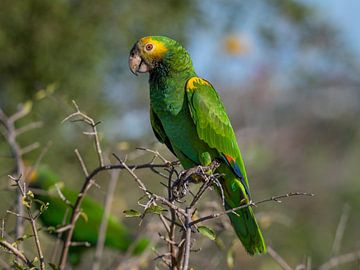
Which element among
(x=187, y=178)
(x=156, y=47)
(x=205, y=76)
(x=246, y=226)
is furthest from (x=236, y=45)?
(x=187, y=178)

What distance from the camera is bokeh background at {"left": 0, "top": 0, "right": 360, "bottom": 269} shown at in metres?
5.47

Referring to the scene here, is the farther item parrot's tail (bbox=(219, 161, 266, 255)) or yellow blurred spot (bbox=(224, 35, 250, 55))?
yellow blurred spot (bbox=(224, 35, 250, 55))

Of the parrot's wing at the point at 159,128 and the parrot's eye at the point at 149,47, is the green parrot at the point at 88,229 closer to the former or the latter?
the parrot's wing at the point at 159,128

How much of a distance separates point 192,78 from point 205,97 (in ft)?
0.32

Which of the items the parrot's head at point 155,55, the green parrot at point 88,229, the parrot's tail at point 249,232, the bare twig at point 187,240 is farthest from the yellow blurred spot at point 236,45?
the bare twig at point 187,240

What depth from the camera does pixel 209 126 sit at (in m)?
2.76

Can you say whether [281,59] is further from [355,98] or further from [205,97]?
[205,97]

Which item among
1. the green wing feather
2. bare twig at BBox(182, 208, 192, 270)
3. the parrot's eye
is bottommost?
bare twig at BBox(182, 208, 192, 270)

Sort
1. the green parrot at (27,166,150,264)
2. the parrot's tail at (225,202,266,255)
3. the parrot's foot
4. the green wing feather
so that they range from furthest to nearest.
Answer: the green parrot at (27,166,150,264) < the green wing feather < the parrot's tail at (225,202,266,255) < the parrot's foot

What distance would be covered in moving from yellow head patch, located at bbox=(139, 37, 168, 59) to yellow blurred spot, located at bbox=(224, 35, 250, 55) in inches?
192

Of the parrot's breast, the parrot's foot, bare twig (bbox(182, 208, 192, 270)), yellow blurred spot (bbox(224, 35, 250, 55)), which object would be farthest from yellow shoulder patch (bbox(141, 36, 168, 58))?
yellow blurred spot (bbox(224, 35, 250, 55))

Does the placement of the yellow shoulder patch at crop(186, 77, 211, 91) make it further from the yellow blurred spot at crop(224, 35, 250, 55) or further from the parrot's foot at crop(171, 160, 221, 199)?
the yellow blurred spot at crop(224, 35, 250, 55)

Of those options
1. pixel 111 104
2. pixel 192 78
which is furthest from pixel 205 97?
pixel 111 104

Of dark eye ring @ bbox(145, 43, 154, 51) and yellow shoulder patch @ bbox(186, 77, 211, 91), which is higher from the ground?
dark eye ring @ bbox(145, 43, 154, 51)
